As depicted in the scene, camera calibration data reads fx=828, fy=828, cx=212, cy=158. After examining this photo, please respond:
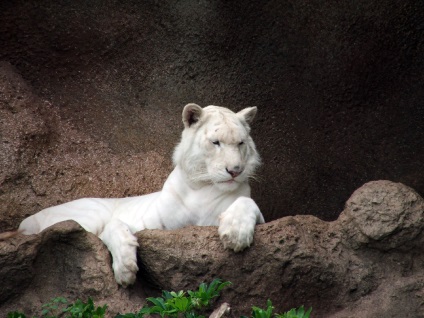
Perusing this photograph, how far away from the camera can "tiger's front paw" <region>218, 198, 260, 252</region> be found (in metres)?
5.79

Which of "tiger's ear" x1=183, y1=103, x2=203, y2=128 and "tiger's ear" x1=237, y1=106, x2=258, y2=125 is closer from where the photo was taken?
"tiger's ear" x1=183, y1=103, x2=203, y2=128

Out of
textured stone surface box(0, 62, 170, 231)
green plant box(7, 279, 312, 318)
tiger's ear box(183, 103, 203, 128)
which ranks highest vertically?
tiger's ear box(183, 103, 203, 128)

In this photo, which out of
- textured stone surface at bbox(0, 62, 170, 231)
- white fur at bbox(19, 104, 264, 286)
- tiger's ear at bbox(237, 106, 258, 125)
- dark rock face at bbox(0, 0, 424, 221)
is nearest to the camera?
white fur at bbox(19, 104, 264, 286)

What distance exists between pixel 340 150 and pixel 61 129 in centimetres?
280

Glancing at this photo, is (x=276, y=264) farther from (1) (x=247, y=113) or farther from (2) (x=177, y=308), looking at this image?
(1) (x=247, y=113)

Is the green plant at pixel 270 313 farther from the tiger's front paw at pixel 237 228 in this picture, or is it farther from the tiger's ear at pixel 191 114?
the tiger's ear at pixel 191 114

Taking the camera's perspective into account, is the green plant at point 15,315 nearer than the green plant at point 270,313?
No

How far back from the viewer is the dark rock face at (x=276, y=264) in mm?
5816

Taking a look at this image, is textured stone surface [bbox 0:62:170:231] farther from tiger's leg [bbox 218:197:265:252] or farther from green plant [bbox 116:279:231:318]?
→ green plant [bbox 116:279:231:318]

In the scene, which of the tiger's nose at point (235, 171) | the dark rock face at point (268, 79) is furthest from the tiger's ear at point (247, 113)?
the dark rock face at point (268, 79)

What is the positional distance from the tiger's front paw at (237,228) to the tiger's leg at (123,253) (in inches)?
25.4

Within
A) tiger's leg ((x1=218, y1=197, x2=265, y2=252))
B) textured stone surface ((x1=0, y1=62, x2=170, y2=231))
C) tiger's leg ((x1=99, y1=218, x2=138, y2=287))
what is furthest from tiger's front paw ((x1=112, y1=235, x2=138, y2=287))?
textured stone surface ((x1=0, y1=62, x2=170, y2=231))

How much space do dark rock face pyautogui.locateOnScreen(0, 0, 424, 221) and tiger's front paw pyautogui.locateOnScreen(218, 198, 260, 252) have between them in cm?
238

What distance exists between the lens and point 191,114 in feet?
23.2
